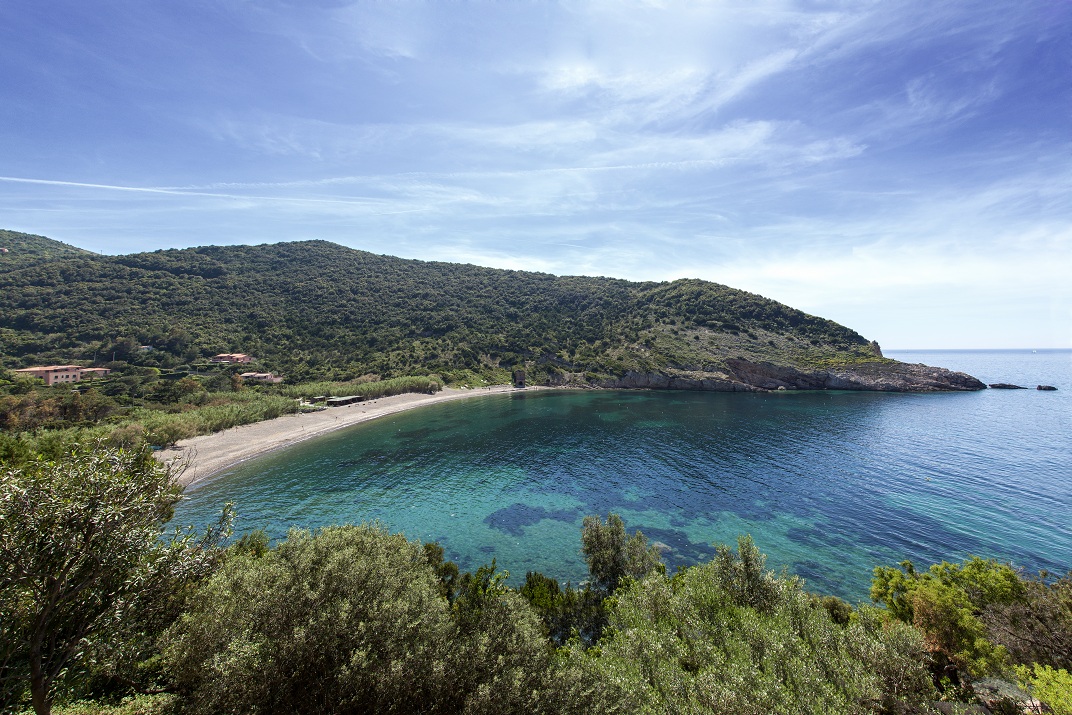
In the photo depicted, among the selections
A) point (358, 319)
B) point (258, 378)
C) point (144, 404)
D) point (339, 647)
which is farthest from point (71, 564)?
point (358, 319)

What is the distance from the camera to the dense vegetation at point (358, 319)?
322 ft

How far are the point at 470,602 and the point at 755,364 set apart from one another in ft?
393

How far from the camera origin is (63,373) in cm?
7281

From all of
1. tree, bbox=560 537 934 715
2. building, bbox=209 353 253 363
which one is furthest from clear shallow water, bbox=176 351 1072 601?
building, bbox=209 353 253 363

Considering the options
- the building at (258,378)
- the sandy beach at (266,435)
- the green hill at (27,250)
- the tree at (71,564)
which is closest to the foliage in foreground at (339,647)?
the tree at (71,564)

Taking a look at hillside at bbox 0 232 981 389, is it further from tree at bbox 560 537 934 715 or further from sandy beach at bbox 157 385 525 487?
tree at bbox 560 537 934 715

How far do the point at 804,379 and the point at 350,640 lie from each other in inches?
5189

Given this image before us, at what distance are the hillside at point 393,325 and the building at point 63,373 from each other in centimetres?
1145

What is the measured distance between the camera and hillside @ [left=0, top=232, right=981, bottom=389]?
99.6 metres

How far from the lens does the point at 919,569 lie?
2675 centimetres

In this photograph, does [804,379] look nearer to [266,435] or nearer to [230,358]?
→ [266,435]

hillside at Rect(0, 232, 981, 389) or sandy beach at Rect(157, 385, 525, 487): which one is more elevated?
hillside at Rect(0, 232, 981, 389)

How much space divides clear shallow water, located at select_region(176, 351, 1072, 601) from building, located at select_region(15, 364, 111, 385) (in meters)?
55.3

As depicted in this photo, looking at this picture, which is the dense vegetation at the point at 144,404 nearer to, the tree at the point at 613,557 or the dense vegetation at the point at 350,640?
the dense vegetation at the point at 350,640
